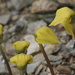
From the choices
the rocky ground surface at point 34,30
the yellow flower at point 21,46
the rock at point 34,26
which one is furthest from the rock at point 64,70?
the rock at point 34,26

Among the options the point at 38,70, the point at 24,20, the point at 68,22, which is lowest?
the point at 38,70

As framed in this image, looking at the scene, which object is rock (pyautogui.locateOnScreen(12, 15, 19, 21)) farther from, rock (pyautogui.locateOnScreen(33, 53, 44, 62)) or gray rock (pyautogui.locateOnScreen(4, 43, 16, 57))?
rock (pyautogui.locateOnScreen(33, 53, 44, 62))

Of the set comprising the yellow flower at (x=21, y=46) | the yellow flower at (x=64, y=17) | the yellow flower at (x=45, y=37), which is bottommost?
the yellow flower at (x=21, y=46)

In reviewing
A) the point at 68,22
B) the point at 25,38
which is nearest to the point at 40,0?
the point at 25,38

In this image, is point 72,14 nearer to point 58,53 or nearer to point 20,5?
point 58,53

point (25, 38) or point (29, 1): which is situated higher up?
point (29, 1)

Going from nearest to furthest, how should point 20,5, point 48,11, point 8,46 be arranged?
point 8,46
point 48,11
point 20,5

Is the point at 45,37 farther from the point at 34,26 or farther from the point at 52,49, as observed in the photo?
the point at 34,26

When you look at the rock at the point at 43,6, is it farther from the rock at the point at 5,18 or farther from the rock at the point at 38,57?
the rock at the point at 38,57
